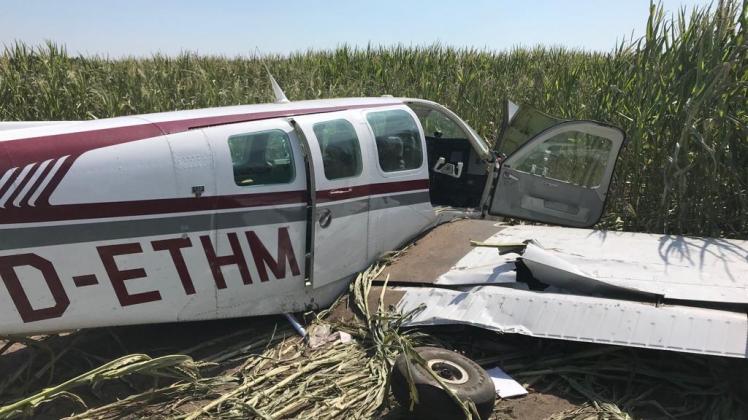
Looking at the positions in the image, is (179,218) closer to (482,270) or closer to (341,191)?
(341,191)

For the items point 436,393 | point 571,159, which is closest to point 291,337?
point 436,393

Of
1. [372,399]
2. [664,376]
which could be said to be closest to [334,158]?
[372,399]

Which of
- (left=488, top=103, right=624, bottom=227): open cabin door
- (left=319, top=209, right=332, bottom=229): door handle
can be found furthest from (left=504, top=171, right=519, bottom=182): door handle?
(left=319, top=209, right=332, bottom=229): door handle

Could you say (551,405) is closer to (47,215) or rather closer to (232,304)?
(232,304)

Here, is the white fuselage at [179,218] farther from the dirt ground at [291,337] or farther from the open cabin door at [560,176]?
the open cabin door at [560,176]

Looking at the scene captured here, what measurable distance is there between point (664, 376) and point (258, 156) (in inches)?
124

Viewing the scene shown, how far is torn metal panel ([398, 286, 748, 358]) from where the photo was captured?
11.1 ft

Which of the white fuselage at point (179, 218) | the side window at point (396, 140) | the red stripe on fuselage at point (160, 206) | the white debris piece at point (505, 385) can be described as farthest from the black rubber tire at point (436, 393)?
the side window at point (396, 140)

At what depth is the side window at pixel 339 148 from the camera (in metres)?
4.45

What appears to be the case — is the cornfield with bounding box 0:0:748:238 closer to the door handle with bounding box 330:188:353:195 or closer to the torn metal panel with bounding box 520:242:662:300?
the torn metal panel with bounding box 520:242:662:300

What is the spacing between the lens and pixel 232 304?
4.07 m

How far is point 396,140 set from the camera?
5035 mm

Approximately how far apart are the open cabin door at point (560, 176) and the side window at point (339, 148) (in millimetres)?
1774

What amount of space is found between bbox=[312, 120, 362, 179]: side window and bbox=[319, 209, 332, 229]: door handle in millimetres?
275
